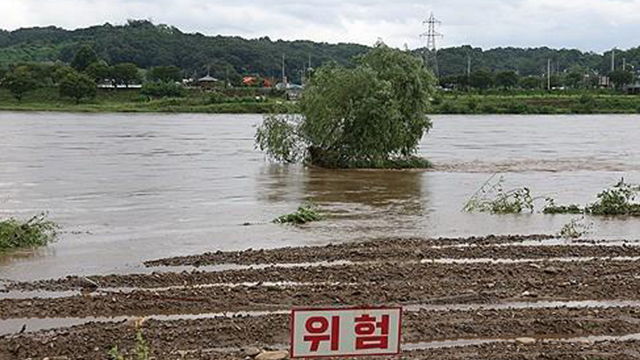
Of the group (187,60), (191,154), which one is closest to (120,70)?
(187,60)

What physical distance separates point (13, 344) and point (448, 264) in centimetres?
721

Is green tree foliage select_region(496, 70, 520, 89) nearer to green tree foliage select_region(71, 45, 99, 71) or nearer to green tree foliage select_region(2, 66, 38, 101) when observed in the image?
green tree foliage select_region(71, 45, 99, 71)

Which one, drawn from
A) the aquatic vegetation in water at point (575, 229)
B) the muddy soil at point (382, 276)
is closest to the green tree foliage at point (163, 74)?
the aquatic vegetation in water at point (575, 229)

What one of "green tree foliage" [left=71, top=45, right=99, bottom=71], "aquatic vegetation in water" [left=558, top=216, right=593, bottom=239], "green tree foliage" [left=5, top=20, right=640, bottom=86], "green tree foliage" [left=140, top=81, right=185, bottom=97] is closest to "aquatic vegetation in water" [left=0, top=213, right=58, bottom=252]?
"aquatic vegetation in water" [left=558, top=216, right=593, bottom=239]

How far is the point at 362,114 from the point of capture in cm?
3497

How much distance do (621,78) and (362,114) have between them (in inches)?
4239

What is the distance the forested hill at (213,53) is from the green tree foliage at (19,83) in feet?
135

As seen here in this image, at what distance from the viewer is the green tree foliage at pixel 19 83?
348ft

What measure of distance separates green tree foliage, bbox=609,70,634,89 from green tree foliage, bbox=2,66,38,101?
3358 inches

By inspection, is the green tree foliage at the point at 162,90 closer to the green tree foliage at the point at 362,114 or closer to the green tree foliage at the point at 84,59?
the green tree foliage at the point at 84,59

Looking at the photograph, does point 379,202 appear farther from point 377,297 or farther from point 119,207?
point 377,297

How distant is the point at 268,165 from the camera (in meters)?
37.9

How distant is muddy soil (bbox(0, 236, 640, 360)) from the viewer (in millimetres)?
8617

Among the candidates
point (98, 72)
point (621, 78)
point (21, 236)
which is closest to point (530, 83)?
point (621, 78)
